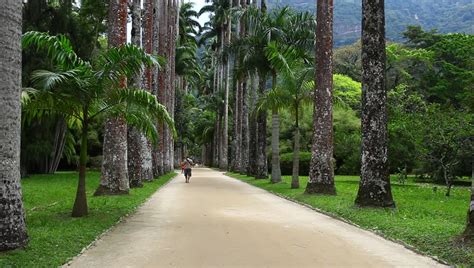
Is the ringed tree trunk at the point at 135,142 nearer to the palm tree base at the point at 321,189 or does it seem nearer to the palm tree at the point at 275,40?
the palm tree at the point at 275,40

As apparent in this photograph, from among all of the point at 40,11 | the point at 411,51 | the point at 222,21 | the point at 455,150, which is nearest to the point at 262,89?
the point at 455,150

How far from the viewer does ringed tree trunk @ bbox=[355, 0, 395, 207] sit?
13.9 meters

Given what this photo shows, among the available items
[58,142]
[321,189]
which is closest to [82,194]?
[321,189]

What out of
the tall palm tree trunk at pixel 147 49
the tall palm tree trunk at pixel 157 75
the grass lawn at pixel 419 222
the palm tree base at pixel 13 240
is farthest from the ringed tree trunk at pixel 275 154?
the palm tree base at pixel 13 240


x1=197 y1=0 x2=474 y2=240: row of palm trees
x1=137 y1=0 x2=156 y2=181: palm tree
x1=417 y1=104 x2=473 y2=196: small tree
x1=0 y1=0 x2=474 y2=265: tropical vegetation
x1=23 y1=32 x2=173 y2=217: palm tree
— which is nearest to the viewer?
x1=0 y1=0 x2=474 y2=265: tropical vegetation

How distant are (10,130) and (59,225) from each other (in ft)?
10.9

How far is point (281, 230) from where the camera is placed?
10.5 m

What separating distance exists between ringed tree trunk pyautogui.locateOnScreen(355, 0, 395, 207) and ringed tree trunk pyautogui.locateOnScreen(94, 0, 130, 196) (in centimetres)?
784

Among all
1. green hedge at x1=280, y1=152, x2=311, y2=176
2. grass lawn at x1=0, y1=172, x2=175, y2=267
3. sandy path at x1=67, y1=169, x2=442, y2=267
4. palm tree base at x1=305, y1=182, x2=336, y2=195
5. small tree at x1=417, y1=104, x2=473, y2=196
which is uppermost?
small tree at x1=417, y1=104, x2=473, y2=196

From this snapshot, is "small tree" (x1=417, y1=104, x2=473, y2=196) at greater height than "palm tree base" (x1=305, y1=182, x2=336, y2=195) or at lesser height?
greater

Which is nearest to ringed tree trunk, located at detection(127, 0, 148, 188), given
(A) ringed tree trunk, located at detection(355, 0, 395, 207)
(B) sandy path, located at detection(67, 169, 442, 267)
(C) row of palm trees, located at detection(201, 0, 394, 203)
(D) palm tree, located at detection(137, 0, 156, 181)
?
(D) palm tree, located at detection(137, 0, 156, 181)

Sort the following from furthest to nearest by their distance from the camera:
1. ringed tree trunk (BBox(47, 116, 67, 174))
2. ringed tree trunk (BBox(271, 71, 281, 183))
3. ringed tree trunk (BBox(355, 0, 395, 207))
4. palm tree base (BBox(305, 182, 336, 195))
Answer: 1. ringed tree trunk (BBox(47, 116, 67, 174))
2. ringed tree trunk (BBox(271, 71, 281, 183))
3. palm tree base (BBox(305, 182, 336, 195))
4. ringed tree trunk (BBox(355, 0, 395, 207))

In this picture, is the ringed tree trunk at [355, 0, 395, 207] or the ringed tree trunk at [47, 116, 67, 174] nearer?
the ringed tree trunk at [355, 0, 395, 207]

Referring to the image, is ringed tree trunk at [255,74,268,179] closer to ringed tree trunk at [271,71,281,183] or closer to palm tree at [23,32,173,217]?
ringed tree trunk at [271,71,281,183]
